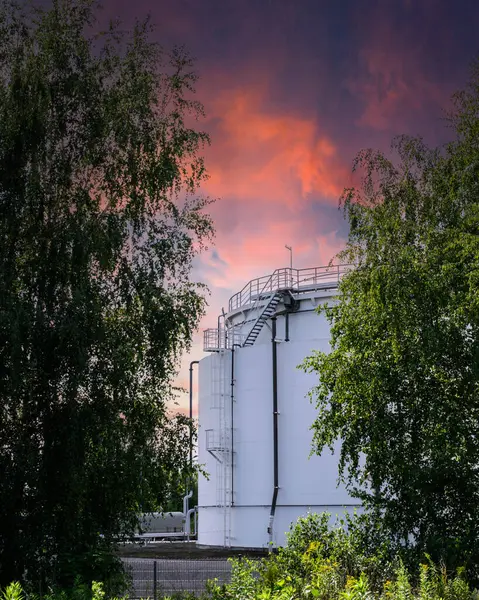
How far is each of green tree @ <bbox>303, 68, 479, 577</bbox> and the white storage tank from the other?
42.3ft

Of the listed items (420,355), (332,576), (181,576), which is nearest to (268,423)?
(181,576)

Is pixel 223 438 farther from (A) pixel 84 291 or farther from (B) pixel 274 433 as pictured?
(A) pixel 84 291

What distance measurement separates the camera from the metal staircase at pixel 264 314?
110 ft

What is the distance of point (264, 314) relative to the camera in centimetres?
3434

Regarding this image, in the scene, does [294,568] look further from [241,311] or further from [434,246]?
[241,311]

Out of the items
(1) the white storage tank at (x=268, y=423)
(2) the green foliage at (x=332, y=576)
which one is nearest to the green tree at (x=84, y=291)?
(2) the green foliage at (x=332, y=576)

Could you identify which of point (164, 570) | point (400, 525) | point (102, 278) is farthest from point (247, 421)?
point (102, 278)

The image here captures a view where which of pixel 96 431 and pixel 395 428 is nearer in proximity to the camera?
pixel 96 431

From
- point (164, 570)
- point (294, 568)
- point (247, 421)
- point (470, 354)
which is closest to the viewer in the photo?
point (294, 568)

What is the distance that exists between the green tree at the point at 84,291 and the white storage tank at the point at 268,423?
51.5ft

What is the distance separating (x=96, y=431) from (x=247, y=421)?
66.6 ft

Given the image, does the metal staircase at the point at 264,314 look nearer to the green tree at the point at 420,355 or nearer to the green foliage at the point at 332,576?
the green tree at the point at 420,355

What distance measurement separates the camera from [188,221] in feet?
55.0

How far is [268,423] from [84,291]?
66.0 feet
